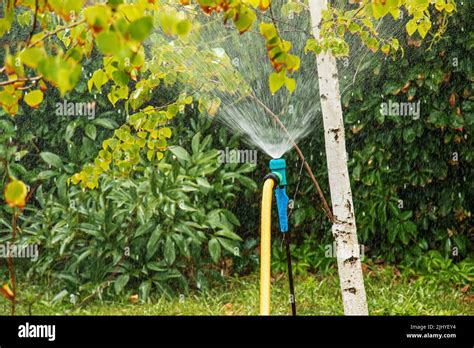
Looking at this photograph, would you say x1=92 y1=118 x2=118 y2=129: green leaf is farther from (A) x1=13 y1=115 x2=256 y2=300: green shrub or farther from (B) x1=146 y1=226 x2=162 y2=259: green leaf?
(B) x1=146 y1=226 x2=162 y2=259: green leaf

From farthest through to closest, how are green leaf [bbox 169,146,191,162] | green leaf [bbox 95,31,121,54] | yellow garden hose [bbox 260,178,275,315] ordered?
green leaf [bbox 169,146,191,162] → yellow garden hose [bbox 260,178,275,315] → green leaf [bbox 95,31,121,54]

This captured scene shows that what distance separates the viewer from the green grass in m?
2.96

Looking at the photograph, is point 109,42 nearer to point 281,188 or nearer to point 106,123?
point 281,188

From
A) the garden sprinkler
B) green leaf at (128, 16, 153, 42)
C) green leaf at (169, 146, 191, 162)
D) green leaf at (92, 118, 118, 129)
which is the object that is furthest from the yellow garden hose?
green leaf at (92, 118, 118, 129)

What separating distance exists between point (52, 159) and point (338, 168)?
167cm

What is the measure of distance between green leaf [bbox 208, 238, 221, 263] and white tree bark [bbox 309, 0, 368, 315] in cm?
83

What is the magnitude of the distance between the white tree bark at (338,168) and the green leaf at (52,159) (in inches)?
63.2

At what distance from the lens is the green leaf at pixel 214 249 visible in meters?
3.05

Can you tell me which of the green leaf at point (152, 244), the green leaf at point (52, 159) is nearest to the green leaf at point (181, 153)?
the green leaf at point (152, 244)

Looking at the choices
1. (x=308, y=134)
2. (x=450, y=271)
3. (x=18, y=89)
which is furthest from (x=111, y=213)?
(x=18, y=89)

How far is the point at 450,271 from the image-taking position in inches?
125

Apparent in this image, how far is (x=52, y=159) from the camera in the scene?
11.1 feet

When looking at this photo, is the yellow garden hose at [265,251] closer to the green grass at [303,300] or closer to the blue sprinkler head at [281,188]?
the blue sprinkler head at [281,188]

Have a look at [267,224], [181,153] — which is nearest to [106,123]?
[181,153]
